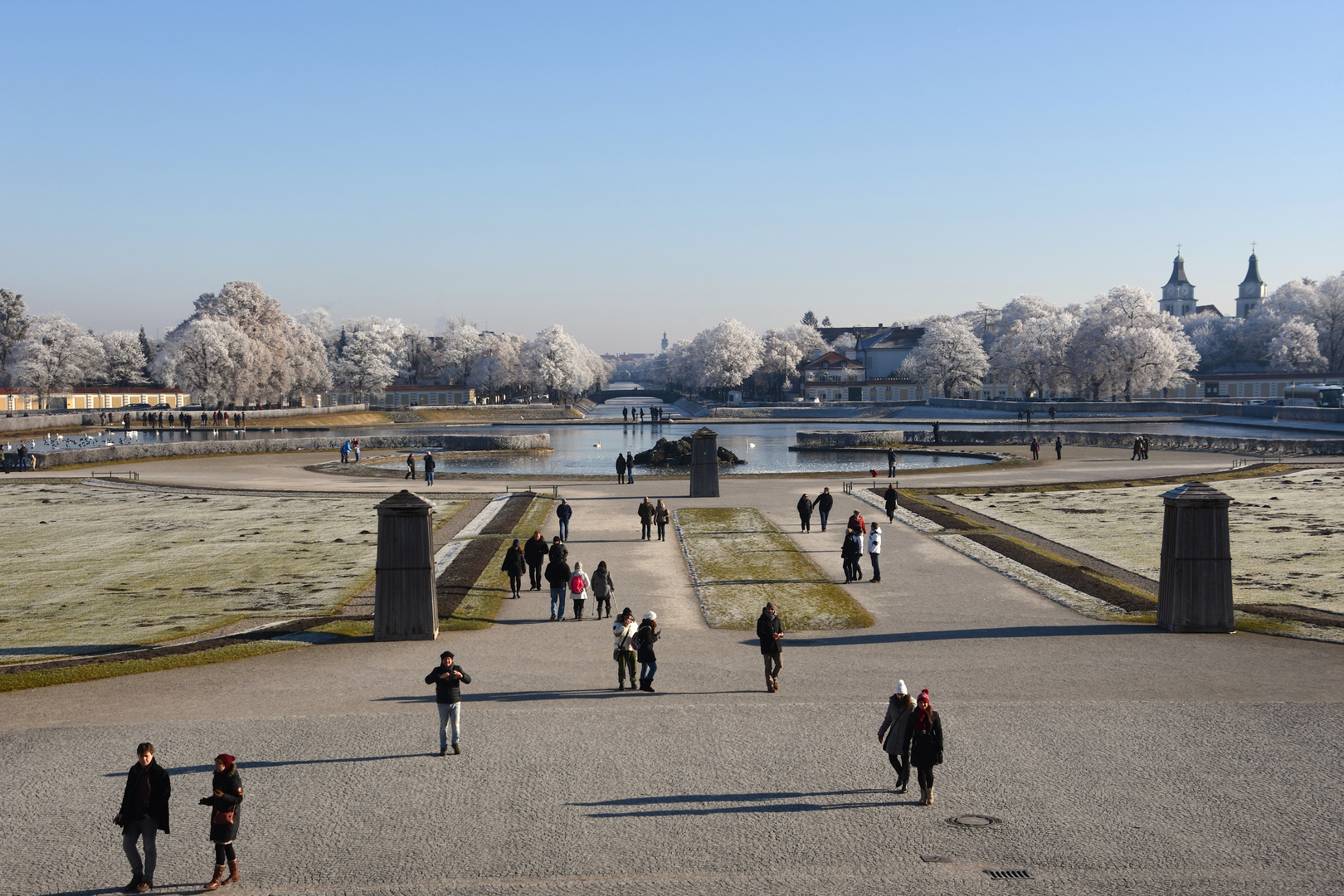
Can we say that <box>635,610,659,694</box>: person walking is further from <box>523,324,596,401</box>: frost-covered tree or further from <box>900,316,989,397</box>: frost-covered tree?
<box>523,324,596,401</box>: frost-covered tree

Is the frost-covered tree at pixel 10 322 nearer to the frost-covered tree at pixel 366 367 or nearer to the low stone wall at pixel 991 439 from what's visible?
the frost-covered tree at pixel 366 367

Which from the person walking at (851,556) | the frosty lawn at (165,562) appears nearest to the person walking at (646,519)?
the person walking at (851,556)

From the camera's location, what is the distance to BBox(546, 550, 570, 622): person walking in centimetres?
2172

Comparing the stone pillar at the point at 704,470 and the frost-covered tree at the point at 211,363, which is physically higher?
the frost-covered tree at the point at 211,363

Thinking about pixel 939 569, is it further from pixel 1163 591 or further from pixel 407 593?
pixel 407 593

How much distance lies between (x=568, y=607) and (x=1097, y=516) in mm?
21986

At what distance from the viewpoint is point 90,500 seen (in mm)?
43594

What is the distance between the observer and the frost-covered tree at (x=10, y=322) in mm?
148500

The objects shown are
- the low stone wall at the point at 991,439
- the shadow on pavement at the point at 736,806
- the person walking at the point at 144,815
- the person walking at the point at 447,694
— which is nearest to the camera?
the person walking at the point at 144,815

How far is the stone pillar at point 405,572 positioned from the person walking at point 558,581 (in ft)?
8.81

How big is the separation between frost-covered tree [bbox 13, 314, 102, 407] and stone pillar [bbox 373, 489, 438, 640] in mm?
124691

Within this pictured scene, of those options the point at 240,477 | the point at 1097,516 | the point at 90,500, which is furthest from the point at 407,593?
the point at 240,477

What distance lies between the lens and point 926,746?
11.8 metres

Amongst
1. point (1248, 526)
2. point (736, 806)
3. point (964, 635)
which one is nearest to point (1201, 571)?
point (964, 635)
